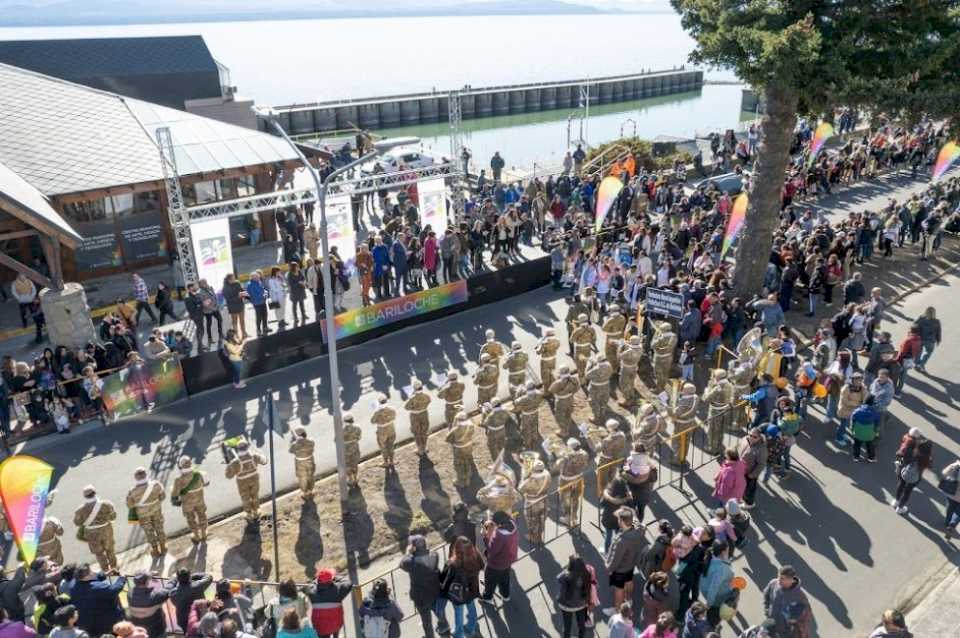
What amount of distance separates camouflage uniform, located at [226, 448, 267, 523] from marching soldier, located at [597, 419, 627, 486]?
4.97m

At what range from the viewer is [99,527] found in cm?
1026

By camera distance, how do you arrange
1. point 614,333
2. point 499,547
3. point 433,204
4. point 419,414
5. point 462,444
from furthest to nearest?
point 433,204 < point 614,333 < point 419,414 < point 462,444 < point 499,547

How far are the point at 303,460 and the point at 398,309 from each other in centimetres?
656

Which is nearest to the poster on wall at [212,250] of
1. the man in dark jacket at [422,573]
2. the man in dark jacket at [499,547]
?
the man in dark jacket at [499,547]

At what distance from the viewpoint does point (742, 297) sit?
60.1 ft

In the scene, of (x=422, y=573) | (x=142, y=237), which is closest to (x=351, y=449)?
(x=422, y=573)

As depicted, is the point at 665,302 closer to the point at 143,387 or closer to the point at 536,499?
the point at 536,499

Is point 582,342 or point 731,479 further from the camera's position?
point 582,342

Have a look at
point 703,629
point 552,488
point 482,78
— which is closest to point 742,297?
point 552,488

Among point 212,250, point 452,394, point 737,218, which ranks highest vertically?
point 737,218

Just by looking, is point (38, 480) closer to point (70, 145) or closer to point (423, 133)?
point (70, 145)

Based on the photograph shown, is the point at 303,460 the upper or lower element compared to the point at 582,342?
lower

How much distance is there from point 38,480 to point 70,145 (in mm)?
14732

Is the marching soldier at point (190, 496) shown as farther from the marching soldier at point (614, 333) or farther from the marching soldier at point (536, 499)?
the marching soldier at point (614, 333)
